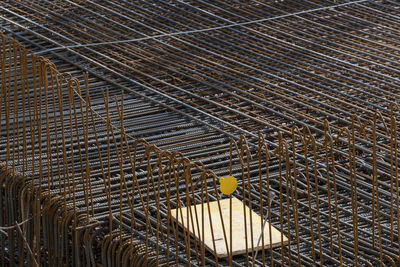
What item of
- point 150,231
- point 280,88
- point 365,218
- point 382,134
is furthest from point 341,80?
point 150,231

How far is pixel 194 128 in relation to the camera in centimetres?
478

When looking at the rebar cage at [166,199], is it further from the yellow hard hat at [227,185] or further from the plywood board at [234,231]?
the yellow hard hat at [227,185]

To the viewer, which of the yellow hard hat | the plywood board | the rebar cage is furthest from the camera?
the plywood board

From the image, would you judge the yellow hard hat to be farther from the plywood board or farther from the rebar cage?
the plywood board

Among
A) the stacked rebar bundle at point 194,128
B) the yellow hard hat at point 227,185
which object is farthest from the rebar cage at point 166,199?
the yellow hard hat at point 227,185

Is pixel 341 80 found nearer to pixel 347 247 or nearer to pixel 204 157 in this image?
pixel 204 157

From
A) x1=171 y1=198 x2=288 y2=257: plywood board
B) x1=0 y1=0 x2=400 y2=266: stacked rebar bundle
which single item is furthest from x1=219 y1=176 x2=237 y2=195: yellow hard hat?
x1=171 y1=198 x2=288 y2=257: plywood board

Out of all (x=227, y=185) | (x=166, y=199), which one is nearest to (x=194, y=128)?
(x=166, y=199)

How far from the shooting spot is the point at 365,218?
12.8 feet

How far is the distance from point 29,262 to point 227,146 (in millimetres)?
1109

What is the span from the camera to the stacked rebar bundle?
3.68 metres

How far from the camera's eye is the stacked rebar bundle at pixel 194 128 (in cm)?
368

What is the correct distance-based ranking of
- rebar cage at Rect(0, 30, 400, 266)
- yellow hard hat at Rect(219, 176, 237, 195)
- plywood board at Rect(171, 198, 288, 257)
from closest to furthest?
→ 1. yellow hard hat at Rect(219, 176, 237, 195)
2. rebar cage at Rect(0, 30, 400, 266)
3. plywood board at Rect(171, 198, 288, 257)

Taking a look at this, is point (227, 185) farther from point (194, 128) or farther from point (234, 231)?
point (194, 128)
